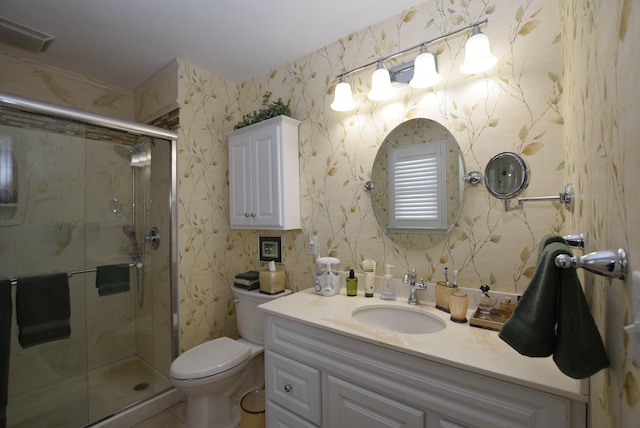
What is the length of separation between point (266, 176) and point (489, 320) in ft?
4.83

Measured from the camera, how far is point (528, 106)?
45.1 inches

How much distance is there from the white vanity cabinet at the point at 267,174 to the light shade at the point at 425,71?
2.78ft

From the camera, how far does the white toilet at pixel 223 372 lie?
58.3 inches

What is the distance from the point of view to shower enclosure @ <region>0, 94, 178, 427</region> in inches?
57.3

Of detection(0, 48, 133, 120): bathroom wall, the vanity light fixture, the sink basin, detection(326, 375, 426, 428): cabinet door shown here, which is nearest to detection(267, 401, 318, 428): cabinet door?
detection(326, 375, 426, 428): cabinet door

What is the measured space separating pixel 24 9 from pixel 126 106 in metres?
0.95

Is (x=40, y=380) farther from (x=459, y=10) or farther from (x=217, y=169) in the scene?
(x=459, y=10)

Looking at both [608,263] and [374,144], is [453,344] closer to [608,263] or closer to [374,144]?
[608,263]

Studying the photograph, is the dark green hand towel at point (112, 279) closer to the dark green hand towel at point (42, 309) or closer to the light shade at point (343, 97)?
the dark green hand towel at point (42, 309)

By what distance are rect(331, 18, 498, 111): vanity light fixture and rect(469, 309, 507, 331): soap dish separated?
3.42 feet

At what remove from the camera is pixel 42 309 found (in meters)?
1.50

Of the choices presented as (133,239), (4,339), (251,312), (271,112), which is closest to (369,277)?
(251,312)

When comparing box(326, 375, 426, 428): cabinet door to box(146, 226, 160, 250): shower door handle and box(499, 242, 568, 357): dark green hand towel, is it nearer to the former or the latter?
box(499, 242, 568, 357): dark green hand towel

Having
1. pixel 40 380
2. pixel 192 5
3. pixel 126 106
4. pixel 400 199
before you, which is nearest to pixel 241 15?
pixel 192 5
